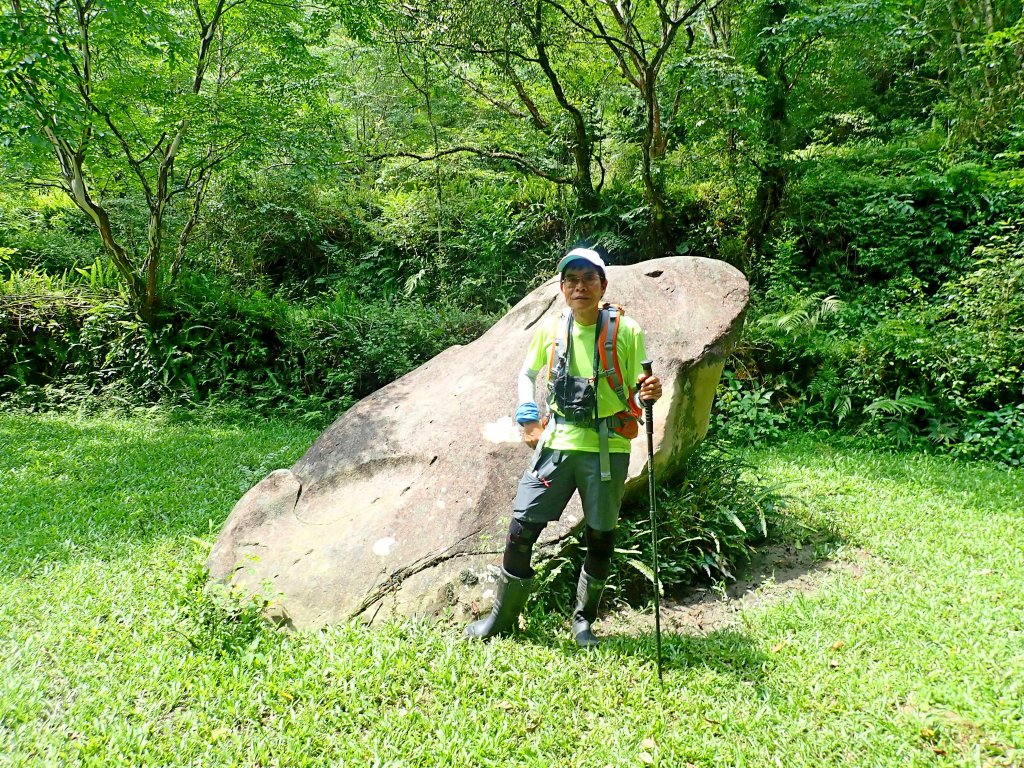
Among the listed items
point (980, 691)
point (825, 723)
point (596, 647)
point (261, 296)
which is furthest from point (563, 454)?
point (261, 296)

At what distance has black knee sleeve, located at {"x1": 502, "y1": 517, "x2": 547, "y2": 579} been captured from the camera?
134 inches

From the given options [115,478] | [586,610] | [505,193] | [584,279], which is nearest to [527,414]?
[584,279]

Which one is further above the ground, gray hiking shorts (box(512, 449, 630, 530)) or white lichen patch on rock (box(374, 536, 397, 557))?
gray hiking shorts (box(512, 449, 630, 530))

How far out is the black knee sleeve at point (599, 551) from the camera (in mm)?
3463

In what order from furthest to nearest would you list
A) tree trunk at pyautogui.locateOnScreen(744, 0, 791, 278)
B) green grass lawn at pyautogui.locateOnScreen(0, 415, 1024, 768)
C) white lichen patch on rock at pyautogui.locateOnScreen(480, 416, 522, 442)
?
tree trunk at pyautogui.locateOnScreen(744, 0, 791, 278), white lichen patch on rock at pyautogui.locateOnScreen(480, 416, 522, 442), green grass lawn at pyautogui.locateOnScreen(0, 415, 1024, 768)

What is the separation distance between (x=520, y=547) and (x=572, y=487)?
0.42 m

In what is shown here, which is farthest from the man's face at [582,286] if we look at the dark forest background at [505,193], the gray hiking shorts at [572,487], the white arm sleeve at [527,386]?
the dark forest background at [505,193]

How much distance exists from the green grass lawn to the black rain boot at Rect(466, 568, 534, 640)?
0.12 meters

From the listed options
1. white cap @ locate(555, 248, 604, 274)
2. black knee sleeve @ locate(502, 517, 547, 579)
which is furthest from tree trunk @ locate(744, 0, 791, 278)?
black knee sleeve @ locate(502, 517, 547, 579)

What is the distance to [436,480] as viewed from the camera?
4434mm

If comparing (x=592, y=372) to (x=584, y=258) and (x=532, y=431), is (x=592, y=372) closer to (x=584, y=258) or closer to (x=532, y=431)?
(x=532, y=431)

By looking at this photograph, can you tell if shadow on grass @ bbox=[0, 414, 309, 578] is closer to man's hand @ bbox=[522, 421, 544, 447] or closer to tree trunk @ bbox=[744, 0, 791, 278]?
man's hand @ bbox=[522, 421, 544, 447]

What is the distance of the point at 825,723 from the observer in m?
2.98

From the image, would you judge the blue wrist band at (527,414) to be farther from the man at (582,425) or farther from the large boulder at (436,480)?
the large boulder at (436,480)
